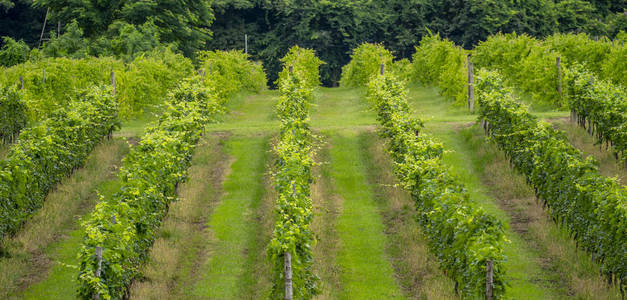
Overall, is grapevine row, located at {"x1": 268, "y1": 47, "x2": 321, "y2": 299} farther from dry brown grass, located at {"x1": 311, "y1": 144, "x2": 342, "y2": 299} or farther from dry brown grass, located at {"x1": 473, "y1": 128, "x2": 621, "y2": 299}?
dry brown grass, located at {"x1": 473, "y1": 128, "x2": 621, "y2": 299}

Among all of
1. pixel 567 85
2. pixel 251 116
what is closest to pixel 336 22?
pixel 251 116

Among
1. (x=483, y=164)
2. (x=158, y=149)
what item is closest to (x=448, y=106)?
(x=483, y=164)

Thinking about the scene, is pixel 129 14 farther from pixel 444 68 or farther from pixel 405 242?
pixel 405 242

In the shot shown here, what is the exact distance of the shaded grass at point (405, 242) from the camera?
46.6 feet

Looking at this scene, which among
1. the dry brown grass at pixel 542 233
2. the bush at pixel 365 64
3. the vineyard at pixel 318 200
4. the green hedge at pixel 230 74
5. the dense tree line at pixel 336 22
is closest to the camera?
the vineyard at pixel 318 200

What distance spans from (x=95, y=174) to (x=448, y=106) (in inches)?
613

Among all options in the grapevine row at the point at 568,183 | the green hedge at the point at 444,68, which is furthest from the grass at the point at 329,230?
the green hedge at the point at 444,68

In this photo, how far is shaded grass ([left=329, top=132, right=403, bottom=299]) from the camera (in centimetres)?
1455

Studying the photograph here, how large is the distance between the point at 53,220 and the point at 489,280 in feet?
36.4

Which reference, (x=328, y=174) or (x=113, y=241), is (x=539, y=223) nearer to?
(x=328, y=174)

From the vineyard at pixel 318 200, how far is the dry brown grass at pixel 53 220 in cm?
5

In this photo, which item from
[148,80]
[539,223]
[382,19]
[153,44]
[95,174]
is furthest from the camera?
[382,19]

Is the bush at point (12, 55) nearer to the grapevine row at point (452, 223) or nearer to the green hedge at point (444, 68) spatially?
the green hedge at point (444, 68)

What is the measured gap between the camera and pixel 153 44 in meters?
40.5
